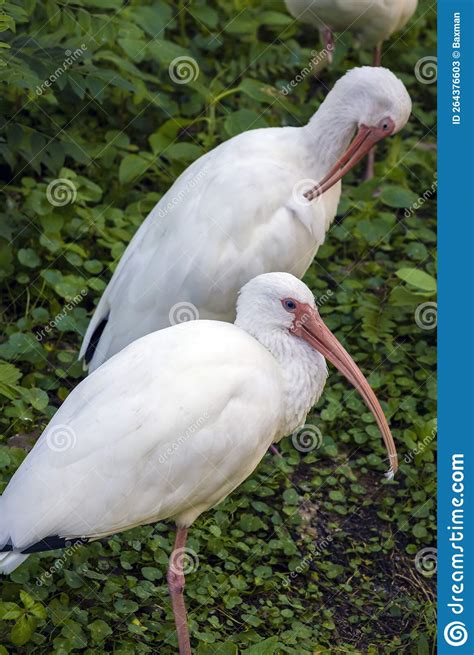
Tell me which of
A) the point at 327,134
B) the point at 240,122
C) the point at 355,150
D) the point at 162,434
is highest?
the point at 162,434

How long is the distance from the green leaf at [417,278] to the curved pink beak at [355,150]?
0.80m

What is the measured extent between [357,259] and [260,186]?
1537mm

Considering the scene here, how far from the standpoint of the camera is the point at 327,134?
207 inches

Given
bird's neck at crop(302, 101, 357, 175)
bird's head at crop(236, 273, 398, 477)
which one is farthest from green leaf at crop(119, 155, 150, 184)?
bird's head at crop(236, 273, 398, 477)

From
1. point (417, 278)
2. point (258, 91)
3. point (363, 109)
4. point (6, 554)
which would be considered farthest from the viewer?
point (258, 91)

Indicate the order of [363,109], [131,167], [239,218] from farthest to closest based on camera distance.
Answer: [131,167] < [363,109] < [239,218]

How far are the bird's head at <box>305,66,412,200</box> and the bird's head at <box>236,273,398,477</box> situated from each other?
1.05m

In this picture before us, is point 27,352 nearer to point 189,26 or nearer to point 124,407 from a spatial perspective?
point 124,407

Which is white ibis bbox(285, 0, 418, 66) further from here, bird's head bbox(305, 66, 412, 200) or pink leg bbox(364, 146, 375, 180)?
bird's head bbox(305, 66, 412, 200)

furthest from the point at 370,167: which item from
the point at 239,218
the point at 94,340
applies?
the point at 94,340

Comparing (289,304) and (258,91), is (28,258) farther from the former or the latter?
(289,304)

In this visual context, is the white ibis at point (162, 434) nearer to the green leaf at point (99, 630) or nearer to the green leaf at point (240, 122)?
the green leaf at point (99, 630)

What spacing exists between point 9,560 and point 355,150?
2518 millimetres

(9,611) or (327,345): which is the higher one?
(9,611)
